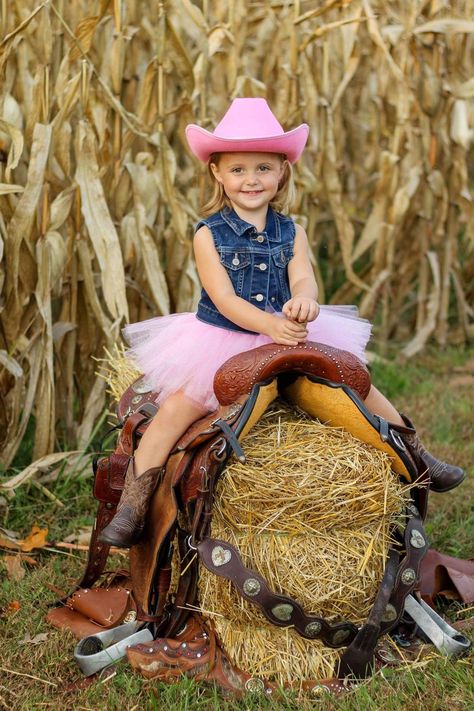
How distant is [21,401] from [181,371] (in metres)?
1.37

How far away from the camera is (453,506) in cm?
405

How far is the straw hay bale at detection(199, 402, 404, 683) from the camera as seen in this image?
2682 millimetres

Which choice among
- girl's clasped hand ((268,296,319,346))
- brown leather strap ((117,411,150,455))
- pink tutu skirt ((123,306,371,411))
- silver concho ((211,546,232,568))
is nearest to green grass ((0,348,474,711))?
silver concho ((211,546,232,568))

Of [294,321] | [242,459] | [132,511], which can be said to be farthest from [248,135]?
[132,511]

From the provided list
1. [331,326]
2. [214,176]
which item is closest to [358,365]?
[331,326]

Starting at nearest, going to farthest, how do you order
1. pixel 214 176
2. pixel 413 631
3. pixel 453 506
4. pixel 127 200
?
pixel 413 631
pixel 214 176
pixel 453 506
pixel 127 200

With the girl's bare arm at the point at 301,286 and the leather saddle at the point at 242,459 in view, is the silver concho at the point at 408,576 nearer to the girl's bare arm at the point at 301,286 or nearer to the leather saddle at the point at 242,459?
the leather saddle at the point at 242,459

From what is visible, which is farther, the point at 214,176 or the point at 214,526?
the point at 214,176

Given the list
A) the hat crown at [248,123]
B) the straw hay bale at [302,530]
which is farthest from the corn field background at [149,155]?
the straw hay bale at [302,530]

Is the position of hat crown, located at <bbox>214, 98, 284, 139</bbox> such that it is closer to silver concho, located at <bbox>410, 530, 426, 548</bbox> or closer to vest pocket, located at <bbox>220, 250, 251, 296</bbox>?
vest pocket, located at <bbox>220, 250, 251, 296</bbox>

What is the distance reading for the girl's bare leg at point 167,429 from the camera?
2.99 metres

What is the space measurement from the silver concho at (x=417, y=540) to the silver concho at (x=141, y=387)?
1.01 meters

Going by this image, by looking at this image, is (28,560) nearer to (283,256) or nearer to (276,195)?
(283,256)

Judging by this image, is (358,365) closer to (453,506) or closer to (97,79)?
(453,506)
